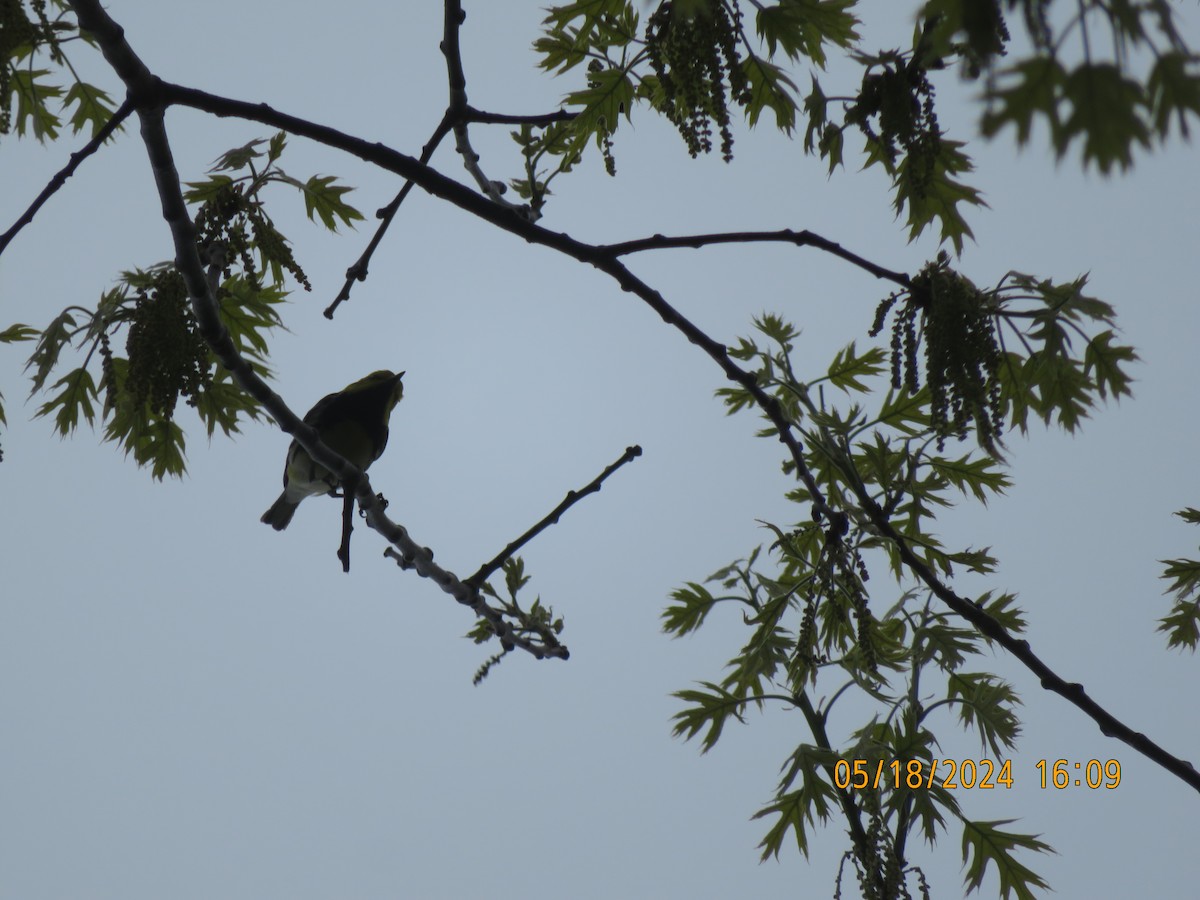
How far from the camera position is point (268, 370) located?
5.21 m

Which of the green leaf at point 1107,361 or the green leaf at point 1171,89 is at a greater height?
the green leaf at point 1107,361

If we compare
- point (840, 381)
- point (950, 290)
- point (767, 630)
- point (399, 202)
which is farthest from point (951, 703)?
point (399, 202)

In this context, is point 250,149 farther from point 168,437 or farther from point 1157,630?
point 1157,630

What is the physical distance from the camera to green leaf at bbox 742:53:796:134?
117 inches

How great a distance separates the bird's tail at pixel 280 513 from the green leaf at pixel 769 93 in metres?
5.18

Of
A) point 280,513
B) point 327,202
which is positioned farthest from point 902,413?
point 280,513

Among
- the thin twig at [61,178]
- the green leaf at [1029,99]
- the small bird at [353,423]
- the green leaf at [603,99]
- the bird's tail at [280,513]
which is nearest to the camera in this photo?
the green leaf at [1029,99]

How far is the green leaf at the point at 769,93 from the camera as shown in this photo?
2984 millimetres

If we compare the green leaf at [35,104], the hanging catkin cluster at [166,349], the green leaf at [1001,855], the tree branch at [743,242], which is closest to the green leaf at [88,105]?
the green leaf at [35,104]

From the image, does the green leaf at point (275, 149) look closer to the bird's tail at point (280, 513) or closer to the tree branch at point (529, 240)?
the tree branch at point (529, 240)

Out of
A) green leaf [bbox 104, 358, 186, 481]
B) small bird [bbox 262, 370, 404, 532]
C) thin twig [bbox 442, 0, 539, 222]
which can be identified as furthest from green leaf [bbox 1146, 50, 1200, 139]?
small bird [bbox 262, 370, 404, 532]

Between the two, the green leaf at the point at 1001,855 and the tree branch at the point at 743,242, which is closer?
the tree branch at the point at 743,242

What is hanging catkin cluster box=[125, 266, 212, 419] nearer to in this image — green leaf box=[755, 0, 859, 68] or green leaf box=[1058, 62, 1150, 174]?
green leaf box=[755, 0, 859, 68]

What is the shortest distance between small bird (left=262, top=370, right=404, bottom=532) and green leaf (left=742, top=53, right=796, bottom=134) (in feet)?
12.4
